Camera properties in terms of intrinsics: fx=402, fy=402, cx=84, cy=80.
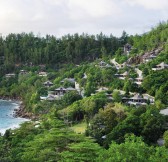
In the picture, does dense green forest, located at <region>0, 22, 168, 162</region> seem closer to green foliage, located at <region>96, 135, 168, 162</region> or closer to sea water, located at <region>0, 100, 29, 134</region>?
green foliage, located at <region>96, 135, 168, 162</region>

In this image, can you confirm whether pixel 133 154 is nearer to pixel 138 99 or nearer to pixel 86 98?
pixel 138 99

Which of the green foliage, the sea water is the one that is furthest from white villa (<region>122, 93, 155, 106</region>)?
the green foliage

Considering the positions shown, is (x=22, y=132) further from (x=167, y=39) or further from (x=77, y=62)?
(x=77, y=62)

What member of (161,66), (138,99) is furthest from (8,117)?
(161,66)

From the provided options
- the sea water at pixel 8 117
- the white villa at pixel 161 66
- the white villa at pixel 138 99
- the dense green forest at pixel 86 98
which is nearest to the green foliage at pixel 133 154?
the dense green forest at pixel 86 98

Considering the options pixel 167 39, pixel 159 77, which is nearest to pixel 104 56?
pixel 167 39

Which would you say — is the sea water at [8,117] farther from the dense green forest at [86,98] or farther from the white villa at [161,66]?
the white villa at [161,66]
